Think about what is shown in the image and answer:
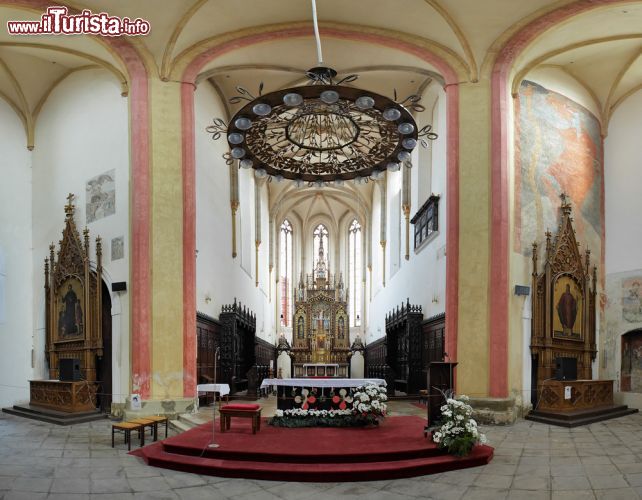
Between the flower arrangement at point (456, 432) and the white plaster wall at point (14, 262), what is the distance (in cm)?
1114

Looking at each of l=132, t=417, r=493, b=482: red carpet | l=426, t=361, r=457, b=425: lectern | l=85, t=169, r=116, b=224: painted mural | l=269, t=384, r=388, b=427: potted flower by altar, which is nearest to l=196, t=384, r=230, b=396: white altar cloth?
l=269, t=384, r=388, b=427: potted flower by altar

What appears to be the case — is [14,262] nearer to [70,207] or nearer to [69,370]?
[70,207]

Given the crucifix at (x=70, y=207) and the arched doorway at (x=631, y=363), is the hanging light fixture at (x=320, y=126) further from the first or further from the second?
the arched doorway at (x=631, y=363)

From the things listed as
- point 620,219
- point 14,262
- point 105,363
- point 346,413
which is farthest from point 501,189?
point 14,262

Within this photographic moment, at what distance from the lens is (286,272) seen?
1438 inches

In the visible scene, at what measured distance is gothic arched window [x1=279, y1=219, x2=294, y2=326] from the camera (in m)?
36.3

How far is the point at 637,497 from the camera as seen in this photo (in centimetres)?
718

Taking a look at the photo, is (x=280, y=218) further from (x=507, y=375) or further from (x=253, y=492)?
(x=253, y=492)

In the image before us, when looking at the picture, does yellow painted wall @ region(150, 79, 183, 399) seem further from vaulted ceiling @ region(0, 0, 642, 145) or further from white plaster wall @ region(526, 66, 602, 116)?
white plaster wall @ region(526, 66, 602, 116)

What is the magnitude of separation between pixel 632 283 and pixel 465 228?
204 inches

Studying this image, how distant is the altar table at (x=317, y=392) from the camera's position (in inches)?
449

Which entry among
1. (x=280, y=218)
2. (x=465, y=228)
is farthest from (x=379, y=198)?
(x=465, y=228)

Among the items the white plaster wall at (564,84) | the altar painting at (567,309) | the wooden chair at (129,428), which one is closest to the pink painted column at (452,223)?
the white plaster wall at (564,84)

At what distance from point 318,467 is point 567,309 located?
28.4ft
